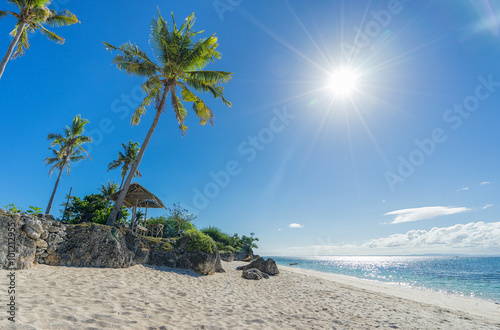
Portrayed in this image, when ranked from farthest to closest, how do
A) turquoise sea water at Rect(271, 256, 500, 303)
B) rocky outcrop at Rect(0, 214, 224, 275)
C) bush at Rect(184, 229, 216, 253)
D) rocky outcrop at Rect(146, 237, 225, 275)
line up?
1. turquoise sea water at Rect(271, 256, 500, 303)
2. bush at Rect(184, 229, 216, 253)
3. rocky outcrop at Rect(146, 237, 225, 275)
4. rocky outcrop at Rect(0, 214, 224, 275)

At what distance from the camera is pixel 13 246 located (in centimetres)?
594

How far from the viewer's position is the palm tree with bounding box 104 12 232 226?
39.8ft

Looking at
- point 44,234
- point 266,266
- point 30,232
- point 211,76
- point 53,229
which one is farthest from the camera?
point 266,266

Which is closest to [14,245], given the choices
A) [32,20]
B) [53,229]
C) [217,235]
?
[53,229]

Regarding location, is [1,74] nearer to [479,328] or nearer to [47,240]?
[47,240]

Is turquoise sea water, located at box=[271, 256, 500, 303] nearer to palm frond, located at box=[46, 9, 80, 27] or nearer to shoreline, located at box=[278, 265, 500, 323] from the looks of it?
shoreline, located at box=[278, 265, 500, 323]

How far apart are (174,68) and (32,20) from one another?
25.5 ft

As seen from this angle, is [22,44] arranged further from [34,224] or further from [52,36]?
[34,224]

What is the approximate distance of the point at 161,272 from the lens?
29.6ft

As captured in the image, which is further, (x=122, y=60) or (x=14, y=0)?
(x=122, y=60)

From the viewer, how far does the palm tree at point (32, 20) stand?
431 inches

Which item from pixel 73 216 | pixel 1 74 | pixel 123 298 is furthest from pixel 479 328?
pixel 73 216

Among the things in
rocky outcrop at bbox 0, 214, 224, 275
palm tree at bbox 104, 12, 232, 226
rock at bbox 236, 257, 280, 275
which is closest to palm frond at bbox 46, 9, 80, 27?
palm tree at bbox 104, 12, 232, 226

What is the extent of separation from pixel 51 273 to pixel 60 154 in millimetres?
22024
